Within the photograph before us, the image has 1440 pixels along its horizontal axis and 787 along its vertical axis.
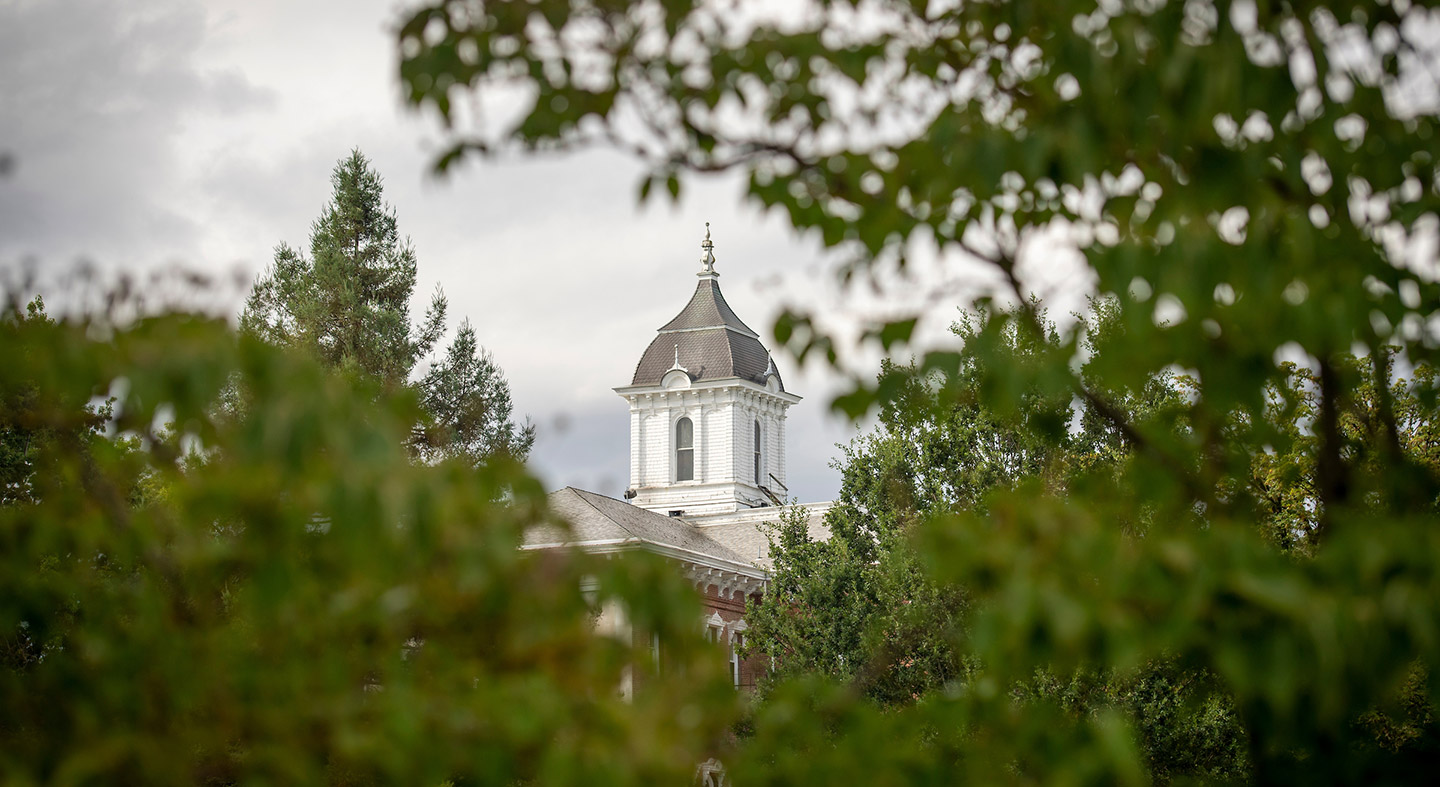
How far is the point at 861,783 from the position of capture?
3193 mm

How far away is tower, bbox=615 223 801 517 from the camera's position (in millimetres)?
58406

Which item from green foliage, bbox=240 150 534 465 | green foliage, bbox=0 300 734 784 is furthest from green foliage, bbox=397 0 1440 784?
green foliage, bbox=240 150 534 465

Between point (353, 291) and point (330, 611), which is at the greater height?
point (353, 291)

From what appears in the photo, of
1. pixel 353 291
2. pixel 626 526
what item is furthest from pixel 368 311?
pixel 626 526

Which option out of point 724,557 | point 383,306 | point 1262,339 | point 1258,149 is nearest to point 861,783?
point 1262,339

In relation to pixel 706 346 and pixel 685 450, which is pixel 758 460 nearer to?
pixel 685 450

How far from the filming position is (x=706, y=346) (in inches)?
2361

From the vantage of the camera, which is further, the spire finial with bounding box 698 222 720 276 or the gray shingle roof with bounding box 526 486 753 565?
the spire finial with bounding box 698 222 720 276

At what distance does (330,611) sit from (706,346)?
187 feet

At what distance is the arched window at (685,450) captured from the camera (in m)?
59.1

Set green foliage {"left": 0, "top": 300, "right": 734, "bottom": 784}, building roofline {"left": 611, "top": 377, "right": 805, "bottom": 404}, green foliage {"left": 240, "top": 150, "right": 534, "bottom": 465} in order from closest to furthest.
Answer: green foliage {"left": 0, "top": 300, "right": 734, "bottom": 784} < green foliage {"left": 240, "top": 150, "right": 534, "bottom": 465} < building roofline {"left": 611, "top": 377, "right": 805, "bottom": 404}

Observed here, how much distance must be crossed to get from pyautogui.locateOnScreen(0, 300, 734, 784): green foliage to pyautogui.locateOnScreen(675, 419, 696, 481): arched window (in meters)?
55.3

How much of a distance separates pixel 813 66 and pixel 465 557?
2198mm

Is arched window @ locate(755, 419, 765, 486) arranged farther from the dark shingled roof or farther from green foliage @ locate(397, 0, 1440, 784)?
green foliage @ locate(397, 0, 1440, 784)
